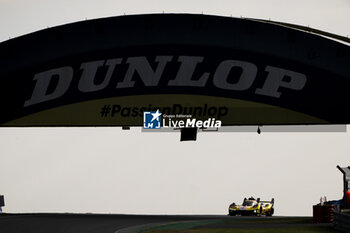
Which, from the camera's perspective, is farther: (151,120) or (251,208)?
(251,208)

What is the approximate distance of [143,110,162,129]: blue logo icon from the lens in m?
34.1

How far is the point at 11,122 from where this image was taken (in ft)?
117

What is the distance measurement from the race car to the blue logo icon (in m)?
9.60

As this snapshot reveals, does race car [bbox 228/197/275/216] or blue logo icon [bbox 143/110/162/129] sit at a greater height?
blue logo icon [bbox 143/110/162/129]

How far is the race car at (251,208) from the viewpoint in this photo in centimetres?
4122

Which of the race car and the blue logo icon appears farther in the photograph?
the race car

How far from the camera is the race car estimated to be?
4122 centimetres

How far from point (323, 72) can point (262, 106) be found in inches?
127

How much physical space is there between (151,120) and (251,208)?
10205mm

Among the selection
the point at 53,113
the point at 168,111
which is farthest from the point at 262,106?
the point at 53,113

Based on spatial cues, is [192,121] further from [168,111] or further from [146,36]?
[146,36]

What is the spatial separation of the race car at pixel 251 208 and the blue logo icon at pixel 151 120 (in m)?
9.60

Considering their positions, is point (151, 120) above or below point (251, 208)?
above

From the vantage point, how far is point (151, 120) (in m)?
34.1
